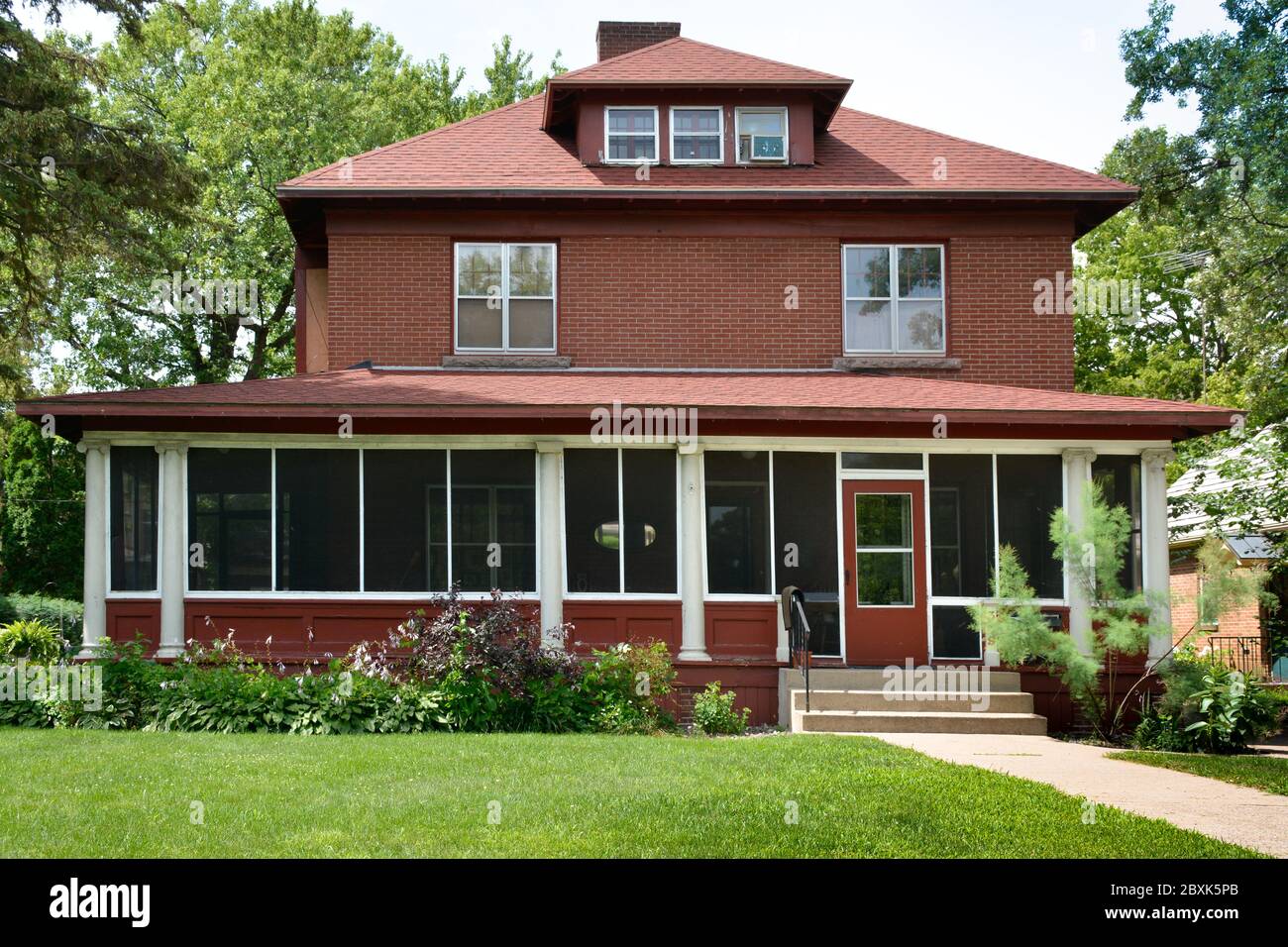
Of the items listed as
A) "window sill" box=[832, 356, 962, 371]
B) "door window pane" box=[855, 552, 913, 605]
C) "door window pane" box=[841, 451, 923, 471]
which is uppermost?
"window sill" box=[832, 356, 962, 371]

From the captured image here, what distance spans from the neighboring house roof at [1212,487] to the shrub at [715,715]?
11043 mm

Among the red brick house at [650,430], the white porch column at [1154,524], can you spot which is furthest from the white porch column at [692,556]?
the white porch column at [1154,524]

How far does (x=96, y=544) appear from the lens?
1532 centimetres

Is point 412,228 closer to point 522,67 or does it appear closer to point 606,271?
point 606,271

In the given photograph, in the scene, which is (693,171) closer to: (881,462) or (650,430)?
(650,430)

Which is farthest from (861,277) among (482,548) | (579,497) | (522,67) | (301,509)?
(522,67)

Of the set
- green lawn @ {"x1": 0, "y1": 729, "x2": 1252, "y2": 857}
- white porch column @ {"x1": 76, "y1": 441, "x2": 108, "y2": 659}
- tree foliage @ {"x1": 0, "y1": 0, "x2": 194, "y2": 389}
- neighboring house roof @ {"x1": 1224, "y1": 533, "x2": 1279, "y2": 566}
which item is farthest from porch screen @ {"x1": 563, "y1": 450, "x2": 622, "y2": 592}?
neighboring house roof @ {"x1": 1224, "y1": 533, "x2": 1279, "y2": 566}

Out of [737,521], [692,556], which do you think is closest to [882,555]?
[737,521]

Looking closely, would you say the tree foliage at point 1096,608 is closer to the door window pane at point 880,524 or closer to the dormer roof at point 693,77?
the door window pane at point 880,524

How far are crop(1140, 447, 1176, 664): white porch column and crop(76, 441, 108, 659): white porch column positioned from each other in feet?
41.0

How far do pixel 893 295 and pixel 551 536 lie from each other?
6.45 m

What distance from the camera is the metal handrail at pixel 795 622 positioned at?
15012 millimetres

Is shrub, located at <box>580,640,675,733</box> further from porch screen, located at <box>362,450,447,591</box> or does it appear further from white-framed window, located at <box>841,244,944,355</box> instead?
white-framed window, located at <box>841,244,944,355</box>

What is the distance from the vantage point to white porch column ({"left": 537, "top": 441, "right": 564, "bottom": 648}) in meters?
15.6
